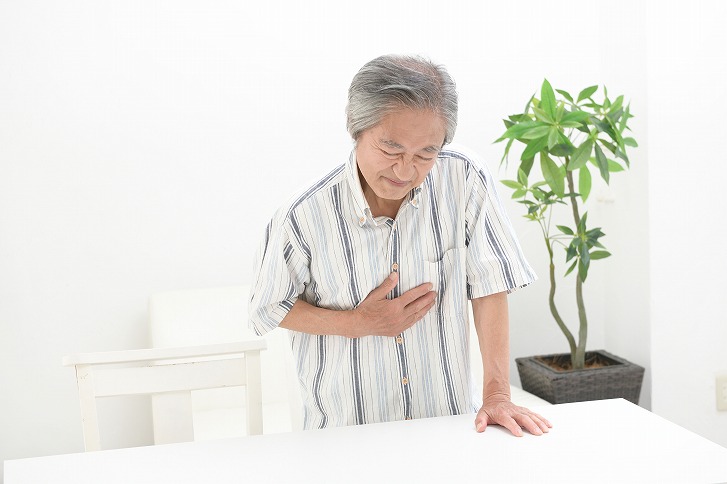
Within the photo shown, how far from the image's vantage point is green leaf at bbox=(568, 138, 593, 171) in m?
2.99

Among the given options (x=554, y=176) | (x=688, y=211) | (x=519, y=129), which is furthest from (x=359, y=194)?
(x=688, y=211)

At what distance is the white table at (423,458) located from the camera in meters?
1.45

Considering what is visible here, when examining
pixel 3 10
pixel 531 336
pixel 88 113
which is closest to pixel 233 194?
pixel 88 113

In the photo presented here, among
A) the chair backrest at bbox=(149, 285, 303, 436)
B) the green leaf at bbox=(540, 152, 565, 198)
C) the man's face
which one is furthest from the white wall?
the man's face

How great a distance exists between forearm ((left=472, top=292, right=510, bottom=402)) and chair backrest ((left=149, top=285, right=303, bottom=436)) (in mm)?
1328

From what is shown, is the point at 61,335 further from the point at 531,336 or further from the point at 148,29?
the point at 531,336

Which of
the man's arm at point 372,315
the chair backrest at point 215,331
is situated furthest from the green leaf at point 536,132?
the man's arm at point 372,315

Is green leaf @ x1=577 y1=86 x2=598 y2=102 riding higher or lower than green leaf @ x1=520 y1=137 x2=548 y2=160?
higher

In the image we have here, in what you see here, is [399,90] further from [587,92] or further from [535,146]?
[587,92]

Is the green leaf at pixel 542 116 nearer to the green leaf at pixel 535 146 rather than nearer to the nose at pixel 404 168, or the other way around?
the green leaf at pixel 535 146

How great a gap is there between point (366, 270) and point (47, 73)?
6.01ft

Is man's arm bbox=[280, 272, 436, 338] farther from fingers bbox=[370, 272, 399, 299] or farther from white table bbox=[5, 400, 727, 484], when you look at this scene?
white table bbox=[5, 400, 727, 484]

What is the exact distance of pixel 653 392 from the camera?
128 inches

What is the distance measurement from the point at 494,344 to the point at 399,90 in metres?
0.58
